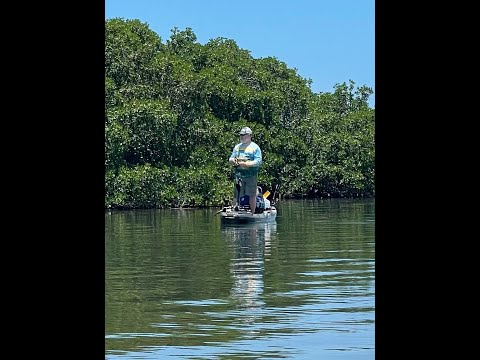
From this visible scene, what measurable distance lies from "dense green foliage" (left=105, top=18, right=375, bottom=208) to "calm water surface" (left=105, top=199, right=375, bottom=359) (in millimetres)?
22390

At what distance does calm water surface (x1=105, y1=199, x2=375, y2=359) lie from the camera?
8914 millimetres

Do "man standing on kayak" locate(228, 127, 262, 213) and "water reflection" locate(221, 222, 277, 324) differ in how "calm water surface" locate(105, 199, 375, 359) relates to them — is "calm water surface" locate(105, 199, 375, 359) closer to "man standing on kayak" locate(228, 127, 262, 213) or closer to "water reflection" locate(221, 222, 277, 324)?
"water reflection" locate(221, 222, 277, 324)

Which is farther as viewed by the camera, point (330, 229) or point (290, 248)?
point (330, 229)

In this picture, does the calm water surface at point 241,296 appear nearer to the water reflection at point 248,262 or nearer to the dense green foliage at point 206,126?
the water reflection at point 248,262

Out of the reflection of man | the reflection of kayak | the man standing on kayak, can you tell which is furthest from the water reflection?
the man standing on kayak

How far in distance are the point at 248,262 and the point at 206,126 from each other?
33.5m

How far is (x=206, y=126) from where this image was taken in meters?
51.5

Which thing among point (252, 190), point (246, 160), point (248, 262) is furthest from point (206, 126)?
point (248, 262)
